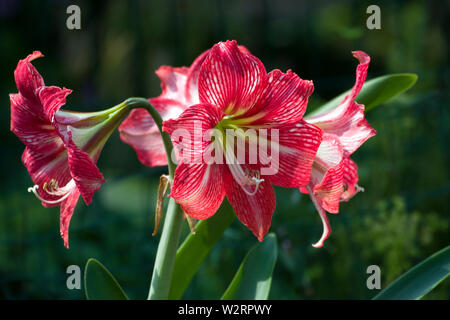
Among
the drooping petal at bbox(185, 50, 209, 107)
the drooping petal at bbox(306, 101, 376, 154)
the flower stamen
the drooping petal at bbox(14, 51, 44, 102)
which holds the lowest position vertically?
the flower stamen

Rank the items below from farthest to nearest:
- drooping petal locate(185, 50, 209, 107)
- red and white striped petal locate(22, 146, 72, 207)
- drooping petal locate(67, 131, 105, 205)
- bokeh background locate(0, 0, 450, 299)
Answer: bokeh background locate(0, 0, 450, 299)
drooping petal locate(185, 50, 209, 107)
red and white striped petal locate(22, 146, 72, 207)
drooping petal locate(67, 131, 105, 205)

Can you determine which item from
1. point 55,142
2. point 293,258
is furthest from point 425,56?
point 55,142

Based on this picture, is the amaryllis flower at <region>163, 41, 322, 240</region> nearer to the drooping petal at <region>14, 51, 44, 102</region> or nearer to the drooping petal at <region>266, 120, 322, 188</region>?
the drooping petal at <region>266, 120, 322, 188</region>

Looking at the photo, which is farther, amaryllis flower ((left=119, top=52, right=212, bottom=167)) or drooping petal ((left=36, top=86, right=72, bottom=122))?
amaryllis flower ((left=119, top=52, right=212, bottom=167))

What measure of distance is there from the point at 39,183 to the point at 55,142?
6cm

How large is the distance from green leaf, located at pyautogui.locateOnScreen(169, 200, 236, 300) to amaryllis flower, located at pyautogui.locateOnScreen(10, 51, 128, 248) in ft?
0.74

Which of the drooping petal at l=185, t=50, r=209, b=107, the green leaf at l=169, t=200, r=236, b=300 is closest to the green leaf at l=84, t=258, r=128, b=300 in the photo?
the green leaf at l=169, t=200, r=236, b=300

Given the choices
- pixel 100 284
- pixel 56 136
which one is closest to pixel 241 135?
pixel 56 136

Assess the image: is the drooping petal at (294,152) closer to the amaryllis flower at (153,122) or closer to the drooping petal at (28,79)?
the amaryllis flower at (153,122)

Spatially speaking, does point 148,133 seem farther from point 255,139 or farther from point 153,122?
point 255,139

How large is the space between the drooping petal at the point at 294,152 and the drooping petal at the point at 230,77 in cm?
6

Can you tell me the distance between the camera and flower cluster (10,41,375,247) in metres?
0.64

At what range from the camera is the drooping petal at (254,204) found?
696 mm

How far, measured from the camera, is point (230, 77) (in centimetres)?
65
